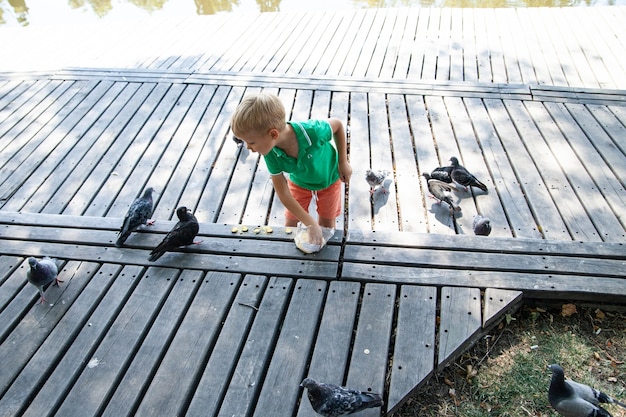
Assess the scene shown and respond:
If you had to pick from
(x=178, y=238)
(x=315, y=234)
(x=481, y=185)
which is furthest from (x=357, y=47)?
(x=178, y=238)

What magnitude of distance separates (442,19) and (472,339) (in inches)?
263

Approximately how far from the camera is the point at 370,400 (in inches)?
98.2

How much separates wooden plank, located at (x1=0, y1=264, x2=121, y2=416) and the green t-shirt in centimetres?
161

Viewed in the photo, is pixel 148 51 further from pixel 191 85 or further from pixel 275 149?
pixel 275 149

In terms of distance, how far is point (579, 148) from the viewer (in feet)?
15.0

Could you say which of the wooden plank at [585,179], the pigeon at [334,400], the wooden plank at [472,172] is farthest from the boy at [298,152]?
the wooden plank at [585,179]

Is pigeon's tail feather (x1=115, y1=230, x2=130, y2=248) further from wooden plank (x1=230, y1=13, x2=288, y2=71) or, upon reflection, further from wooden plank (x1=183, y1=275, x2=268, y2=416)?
wooden plank (x1=230, y1=13, x2=288, y2=71)

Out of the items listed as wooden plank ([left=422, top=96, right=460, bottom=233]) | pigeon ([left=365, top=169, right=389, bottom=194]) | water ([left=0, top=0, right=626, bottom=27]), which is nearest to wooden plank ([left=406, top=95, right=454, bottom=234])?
wooden plank ([left=422, top=96, right=460, bottom=233])

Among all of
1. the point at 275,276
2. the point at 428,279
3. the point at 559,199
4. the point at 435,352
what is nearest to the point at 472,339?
the point at 435,352

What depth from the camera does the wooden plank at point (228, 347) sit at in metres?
2.65

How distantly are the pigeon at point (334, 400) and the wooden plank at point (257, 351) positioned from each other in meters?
0.39

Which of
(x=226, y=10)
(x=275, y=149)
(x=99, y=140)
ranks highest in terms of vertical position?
(x=275, y=149)

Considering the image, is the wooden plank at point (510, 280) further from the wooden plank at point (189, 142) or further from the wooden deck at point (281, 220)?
the wooden plank at point (189, 142)

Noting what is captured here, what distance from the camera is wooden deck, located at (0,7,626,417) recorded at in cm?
282
